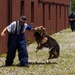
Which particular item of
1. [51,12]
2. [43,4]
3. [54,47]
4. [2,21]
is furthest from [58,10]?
[54,47]

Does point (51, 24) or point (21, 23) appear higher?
point (21, 23)

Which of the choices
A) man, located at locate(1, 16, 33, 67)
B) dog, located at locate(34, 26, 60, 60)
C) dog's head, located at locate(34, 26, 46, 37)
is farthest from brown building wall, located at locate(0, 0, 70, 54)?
man, located at locate(1, 16, 33, 67)

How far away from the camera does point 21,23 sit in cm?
1291

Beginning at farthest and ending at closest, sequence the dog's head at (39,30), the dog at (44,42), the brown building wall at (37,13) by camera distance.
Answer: the brown building wall at (37,13)
the dog at (44,42)
the dog's head at (39,30)

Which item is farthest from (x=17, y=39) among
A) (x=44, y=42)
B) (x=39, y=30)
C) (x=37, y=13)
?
(x=37, y=13)

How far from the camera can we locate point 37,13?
26.7 metres

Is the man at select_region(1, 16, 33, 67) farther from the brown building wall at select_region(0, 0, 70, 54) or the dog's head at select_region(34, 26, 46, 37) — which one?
the brown building wall at select_region(0, 0, 70, 54)

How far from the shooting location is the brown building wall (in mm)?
18000

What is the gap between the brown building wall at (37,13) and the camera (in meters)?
18.0

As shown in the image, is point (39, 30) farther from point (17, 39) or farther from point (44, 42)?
point (17, 39)

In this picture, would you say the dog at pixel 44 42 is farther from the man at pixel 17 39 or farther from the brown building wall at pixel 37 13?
the brown building wall at pixel 37 13

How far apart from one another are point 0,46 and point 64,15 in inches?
923

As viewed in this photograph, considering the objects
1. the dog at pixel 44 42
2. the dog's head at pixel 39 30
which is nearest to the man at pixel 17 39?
the dog's head at pixel 39 30

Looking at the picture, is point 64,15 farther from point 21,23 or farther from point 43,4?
point 21,23
